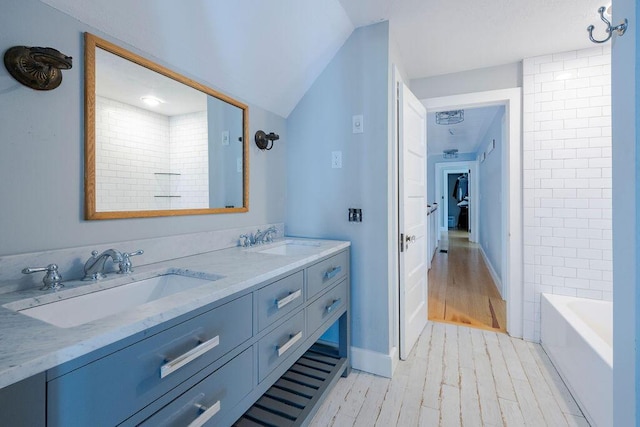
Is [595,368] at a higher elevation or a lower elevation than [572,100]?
lower

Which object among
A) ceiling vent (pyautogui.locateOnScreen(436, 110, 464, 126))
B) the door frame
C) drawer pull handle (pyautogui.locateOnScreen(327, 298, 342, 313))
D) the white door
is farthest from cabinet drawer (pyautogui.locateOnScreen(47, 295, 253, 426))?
ceiling vent (pyautogui.locateOnScreen(436, 110, 464, 126))

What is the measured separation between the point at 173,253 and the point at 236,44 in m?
1.16

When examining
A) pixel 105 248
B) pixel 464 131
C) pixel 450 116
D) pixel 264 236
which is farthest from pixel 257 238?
pixel 464 131

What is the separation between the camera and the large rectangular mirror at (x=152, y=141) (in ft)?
3.72

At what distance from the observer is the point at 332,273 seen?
5.53ft

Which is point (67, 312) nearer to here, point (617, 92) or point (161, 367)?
point (161, 367)

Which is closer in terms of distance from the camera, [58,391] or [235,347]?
[58,391]

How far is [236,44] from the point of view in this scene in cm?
159

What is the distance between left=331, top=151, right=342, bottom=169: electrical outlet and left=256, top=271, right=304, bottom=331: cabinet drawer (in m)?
0.93

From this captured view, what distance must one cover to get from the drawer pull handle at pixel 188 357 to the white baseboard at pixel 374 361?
1348 mm

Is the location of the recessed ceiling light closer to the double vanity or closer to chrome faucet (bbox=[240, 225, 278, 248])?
the double vanity

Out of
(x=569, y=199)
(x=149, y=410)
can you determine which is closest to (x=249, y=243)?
(x=149, y=410)

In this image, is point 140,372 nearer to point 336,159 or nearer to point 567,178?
point 336,159

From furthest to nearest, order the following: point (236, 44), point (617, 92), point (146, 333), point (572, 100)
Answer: point (572, 100)
point (236, 44)
point (617, 92)
point (146, 333)
